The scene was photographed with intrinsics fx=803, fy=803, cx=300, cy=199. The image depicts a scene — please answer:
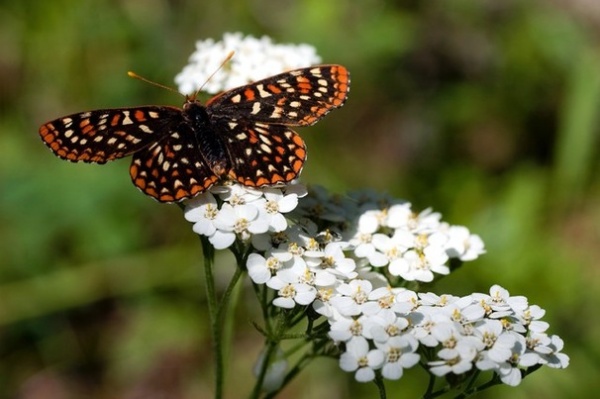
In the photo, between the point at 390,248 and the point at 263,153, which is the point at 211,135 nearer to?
the point at 263,153

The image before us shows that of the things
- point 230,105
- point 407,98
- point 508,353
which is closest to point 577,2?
point 407,98

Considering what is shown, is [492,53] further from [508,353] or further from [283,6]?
[508,353]

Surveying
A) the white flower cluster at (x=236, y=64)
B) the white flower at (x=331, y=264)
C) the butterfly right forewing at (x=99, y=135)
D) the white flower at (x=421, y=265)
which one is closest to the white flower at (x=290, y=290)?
the white flower at (x=331, y=264)

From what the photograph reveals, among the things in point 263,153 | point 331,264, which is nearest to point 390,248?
point 331,264

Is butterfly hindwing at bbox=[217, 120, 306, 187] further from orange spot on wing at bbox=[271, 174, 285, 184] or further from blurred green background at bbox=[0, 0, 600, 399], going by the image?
blurred green background at bbox=[0, 0, 600, 399]

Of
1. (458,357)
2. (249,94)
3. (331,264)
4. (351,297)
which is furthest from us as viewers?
(249,94)

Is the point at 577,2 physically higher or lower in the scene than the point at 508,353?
higher
